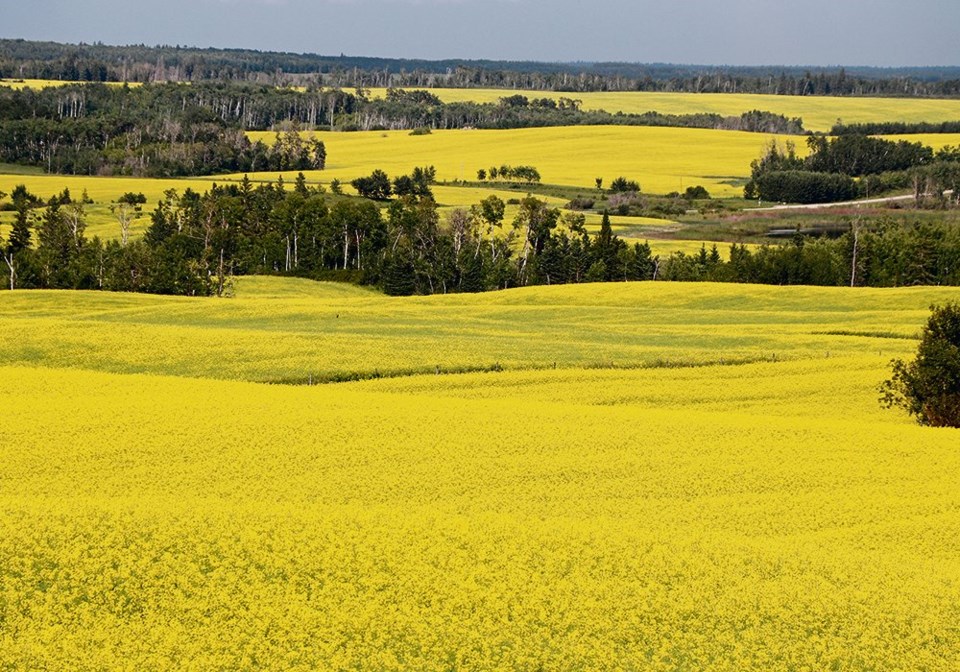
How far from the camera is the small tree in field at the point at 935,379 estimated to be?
36.9 metres

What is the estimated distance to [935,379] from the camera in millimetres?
37281

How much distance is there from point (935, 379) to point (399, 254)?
69.8 meters

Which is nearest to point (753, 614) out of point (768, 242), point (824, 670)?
point (824, 670)

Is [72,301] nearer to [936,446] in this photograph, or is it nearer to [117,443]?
[117,443]

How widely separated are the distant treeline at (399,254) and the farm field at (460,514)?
43426 millimetres

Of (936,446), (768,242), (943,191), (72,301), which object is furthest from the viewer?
(943,191)

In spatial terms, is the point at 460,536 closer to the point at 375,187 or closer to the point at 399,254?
the point at 399,254

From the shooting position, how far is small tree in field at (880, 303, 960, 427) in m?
36.9

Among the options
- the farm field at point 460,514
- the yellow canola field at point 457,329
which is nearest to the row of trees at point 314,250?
the yellow canola field at point 457,329

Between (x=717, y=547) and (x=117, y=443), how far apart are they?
15.0 metres

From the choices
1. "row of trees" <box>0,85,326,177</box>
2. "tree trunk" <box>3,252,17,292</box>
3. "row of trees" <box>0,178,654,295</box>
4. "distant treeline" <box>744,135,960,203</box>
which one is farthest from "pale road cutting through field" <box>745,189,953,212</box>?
"tree trunk" <box>3,252,17,292</box>

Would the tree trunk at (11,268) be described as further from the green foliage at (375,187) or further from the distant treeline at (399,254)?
the green foliage at (375,187)

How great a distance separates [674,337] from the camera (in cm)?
5494

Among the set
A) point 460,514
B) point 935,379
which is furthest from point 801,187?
point 460,514
